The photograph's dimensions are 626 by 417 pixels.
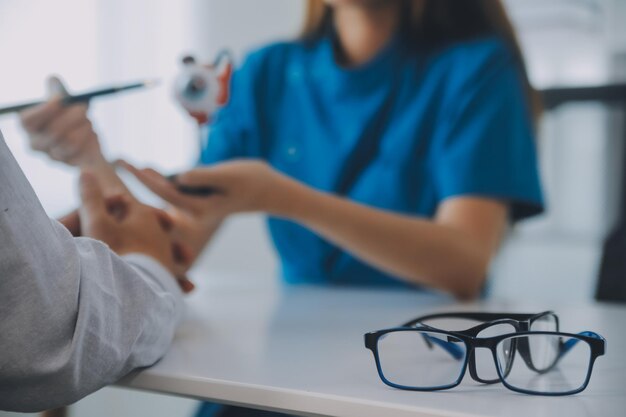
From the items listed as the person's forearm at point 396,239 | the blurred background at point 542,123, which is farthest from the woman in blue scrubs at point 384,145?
the blurred background at point 542,123

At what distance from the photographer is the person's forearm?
2.25ft

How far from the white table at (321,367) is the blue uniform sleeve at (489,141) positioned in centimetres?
16

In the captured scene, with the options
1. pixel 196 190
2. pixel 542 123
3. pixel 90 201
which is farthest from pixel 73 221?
pixel 542 123

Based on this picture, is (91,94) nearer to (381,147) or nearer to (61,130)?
(61,130)

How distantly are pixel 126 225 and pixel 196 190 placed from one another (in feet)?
0.35

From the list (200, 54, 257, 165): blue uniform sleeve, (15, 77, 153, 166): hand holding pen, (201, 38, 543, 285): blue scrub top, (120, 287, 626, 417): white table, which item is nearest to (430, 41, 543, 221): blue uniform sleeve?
(201, 38, 543, 285): blue scrub top

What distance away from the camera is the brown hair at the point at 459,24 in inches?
34.6

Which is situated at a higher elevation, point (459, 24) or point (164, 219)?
point (459, 24)

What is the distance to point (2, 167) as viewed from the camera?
0.30 metres

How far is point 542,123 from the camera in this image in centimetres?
116

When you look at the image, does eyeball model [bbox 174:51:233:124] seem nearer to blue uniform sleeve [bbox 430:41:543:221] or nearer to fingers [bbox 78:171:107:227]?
fingers [bbox 78:171:107:227]

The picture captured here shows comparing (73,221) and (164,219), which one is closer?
(73,221)

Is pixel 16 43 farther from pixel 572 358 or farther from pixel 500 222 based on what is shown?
pixel 500 222

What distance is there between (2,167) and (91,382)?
0.43 ft
